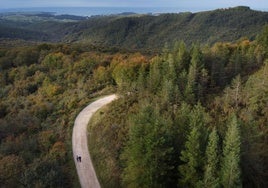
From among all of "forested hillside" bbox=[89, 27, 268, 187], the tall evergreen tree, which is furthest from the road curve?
the tall evergreen tree

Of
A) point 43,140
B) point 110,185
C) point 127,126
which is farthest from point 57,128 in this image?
point 110,185

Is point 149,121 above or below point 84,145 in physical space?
above

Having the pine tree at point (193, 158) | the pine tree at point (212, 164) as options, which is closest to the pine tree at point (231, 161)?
the pine tree at point (212, 164)

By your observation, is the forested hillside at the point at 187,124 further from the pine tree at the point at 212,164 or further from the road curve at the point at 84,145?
the road curve at the point at 84,145

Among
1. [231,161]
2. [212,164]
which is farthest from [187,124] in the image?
[231,161]

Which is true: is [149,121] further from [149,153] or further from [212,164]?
[212,164]

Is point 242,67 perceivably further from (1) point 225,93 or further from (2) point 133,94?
(2) point 133,94

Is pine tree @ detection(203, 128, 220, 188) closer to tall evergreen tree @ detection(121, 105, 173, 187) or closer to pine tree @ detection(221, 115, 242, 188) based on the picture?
pine tree @ detection(221, 115, 242, 188)
